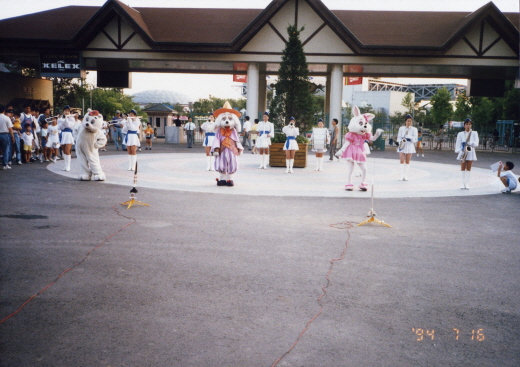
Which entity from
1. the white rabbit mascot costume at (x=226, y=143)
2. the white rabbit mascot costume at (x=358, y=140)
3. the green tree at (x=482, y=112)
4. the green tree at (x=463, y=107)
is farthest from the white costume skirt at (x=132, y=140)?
the green tree at (x=463, y=107)

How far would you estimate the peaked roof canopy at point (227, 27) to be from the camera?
28281mm

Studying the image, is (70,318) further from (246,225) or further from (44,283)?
(246,225)

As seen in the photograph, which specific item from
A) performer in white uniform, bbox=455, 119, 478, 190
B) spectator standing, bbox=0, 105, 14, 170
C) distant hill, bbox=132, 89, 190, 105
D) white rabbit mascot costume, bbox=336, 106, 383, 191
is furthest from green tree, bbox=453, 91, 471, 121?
distant hill, bbox=132, 89, 190, 105

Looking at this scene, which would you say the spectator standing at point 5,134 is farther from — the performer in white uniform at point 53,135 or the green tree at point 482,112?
the green tree at point 482,112

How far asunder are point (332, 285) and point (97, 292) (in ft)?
8.54

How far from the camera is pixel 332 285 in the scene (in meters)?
5.53

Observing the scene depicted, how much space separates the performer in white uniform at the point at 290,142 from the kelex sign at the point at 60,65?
17.4 m

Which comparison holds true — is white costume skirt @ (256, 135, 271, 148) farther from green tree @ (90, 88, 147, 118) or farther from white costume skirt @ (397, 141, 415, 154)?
green tree @ (90, 88, 147, 118)

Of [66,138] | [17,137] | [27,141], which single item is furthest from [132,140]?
[27,141]

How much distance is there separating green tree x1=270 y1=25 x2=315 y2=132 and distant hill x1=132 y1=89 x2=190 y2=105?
217 feet

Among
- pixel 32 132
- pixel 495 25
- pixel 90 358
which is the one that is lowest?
pixel 90 358

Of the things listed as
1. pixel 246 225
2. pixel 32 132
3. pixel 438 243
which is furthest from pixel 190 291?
pixel 32 132

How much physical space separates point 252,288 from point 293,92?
69.5 feet

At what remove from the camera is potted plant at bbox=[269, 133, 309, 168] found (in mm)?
18844
